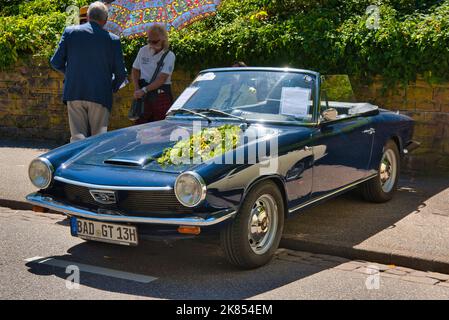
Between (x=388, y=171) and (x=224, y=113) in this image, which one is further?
(x=388, y=171)

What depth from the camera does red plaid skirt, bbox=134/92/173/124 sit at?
26.6 feet

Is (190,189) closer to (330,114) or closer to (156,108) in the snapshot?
(330,114)

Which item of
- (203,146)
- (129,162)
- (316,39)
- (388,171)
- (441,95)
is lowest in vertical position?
(388,171)

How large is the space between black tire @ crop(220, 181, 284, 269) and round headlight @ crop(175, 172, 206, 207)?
355 mm

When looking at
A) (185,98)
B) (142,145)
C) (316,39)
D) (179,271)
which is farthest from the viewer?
(316,39)

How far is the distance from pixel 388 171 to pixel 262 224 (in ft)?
9.23

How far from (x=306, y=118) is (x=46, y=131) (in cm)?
730

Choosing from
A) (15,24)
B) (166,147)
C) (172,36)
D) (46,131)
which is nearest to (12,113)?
(46,131)

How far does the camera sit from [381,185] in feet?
24.3

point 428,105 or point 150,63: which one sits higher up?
point 150,63

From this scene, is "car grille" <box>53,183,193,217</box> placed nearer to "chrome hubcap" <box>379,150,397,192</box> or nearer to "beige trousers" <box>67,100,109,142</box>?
"beige trousers" <box>67,100,109,142</box>

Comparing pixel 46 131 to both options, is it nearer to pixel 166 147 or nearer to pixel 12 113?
pixel 12 113

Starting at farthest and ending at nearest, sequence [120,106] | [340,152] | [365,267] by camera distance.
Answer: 1. [120,106]
2. [340,152]
3. [365,267]

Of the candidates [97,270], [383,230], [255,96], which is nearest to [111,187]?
[97,270]
